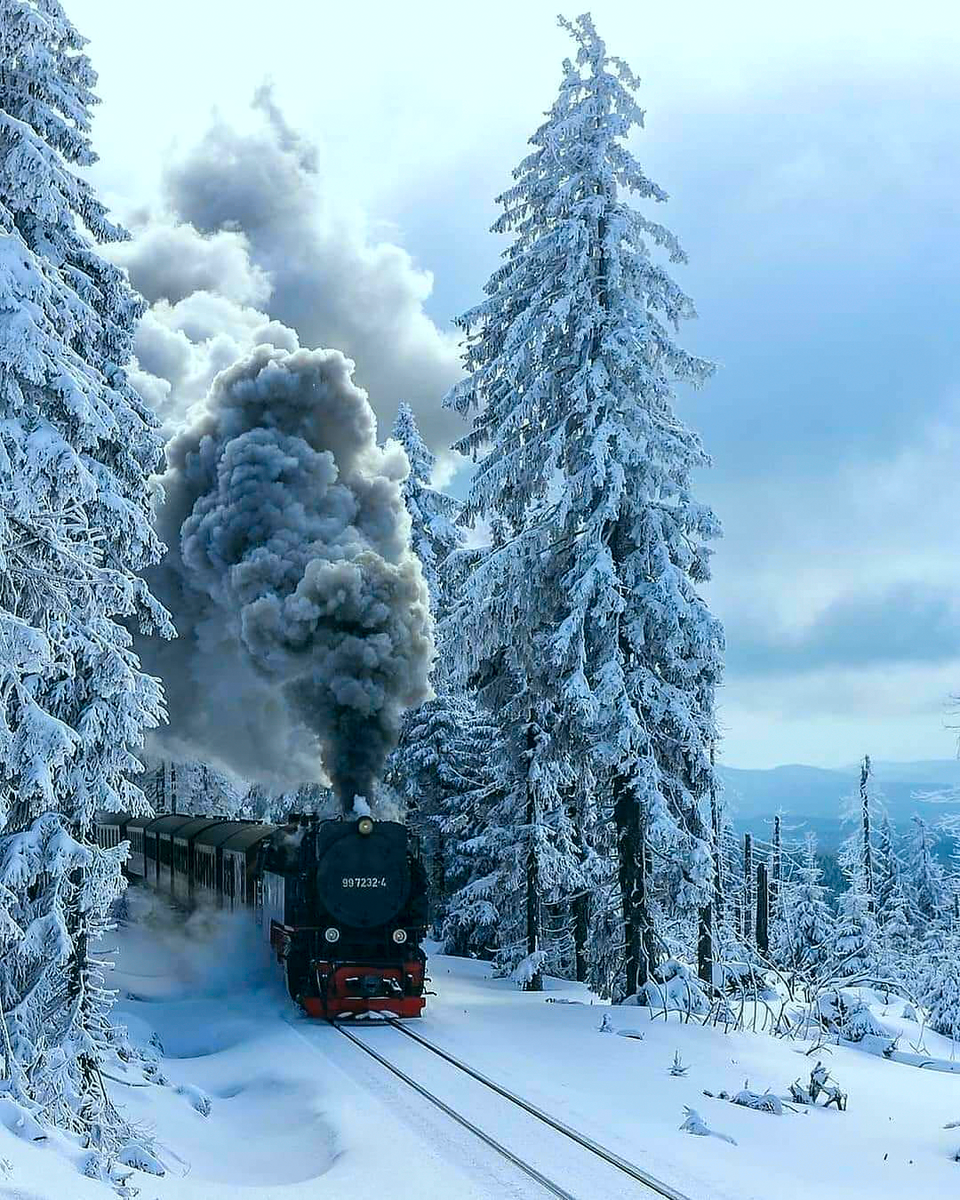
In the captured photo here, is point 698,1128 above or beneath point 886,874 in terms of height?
beneath

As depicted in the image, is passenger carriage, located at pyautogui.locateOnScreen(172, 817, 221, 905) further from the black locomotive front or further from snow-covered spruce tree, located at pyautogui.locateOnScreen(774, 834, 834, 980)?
snow-covered spruce tree, located at pyautogui.locateOnScreen(774, 834, 834, 980)

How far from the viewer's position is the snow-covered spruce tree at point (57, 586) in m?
11.0

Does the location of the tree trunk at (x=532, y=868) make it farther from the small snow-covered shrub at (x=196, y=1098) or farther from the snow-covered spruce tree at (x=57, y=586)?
the small snow-covered shrub at (x=196, y=1098)

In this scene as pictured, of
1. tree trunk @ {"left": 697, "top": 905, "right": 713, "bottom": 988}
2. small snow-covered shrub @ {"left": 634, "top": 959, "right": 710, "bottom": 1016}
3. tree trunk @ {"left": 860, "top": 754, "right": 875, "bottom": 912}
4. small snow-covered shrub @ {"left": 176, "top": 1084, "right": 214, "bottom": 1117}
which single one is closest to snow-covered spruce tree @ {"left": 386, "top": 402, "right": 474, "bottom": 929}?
tree trunk @ {"left": 697, "top": 905, "right": 713, "bottom": 988}

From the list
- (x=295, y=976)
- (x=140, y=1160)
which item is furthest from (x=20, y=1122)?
(x=295, y=976)

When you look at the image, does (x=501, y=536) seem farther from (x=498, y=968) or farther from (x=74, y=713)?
(x=498, y=968)

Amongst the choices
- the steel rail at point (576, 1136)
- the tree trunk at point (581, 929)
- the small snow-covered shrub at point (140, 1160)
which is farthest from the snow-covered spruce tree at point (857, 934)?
the small snow-covered shrub at point (140, 1160)

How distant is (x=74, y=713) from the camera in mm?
13781

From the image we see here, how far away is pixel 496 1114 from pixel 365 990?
20.9 ft

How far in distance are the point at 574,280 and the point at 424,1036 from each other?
1192 cm

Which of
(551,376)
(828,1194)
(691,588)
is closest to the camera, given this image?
(828,1194)

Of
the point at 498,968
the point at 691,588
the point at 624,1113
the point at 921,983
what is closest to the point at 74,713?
the point at 624,1113

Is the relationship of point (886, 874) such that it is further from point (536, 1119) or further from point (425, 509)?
point (536, 1119)

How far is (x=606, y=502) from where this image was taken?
57.4 ft
